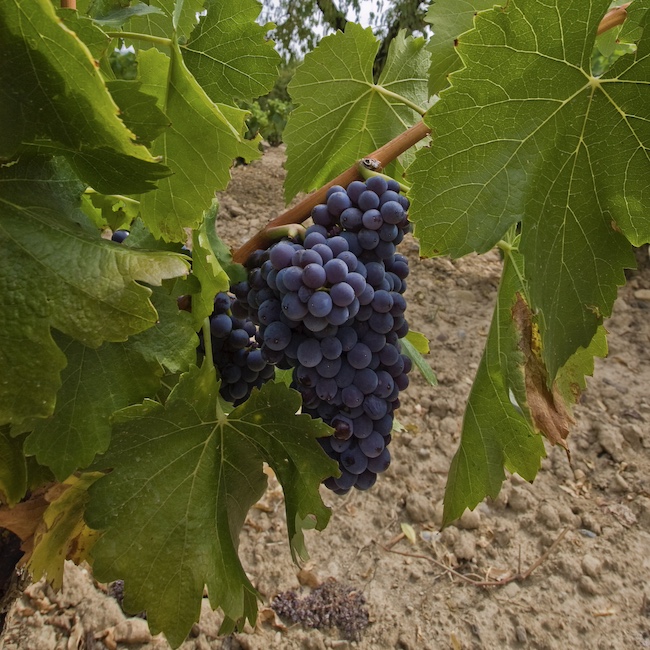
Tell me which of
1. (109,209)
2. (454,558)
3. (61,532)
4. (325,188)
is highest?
(325,188)

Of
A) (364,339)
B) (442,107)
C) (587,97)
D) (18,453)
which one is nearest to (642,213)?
(587,97)

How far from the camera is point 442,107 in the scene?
616mm

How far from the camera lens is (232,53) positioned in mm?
816

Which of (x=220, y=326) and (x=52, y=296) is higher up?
(x=52, y=296)

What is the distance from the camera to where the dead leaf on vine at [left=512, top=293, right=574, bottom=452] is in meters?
0.76

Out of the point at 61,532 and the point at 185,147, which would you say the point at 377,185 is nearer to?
the point at 185,147

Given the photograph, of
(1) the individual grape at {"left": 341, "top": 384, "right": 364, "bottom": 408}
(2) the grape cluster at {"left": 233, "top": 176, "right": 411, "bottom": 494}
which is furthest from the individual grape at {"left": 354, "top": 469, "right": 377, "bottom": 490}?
(1) the individual grape at {"left": 341, "top": 384, "right": 364, "bottom": 408}

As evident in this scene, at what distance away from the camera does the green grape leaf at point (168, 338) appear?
0.69 metres

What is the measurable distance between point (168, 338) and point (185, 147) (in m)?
0.22

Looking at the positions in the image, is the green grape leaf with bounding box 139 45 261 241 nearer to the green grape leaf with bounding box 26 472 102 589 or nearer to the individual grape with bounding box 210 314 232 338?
the individual grape with bounding box 210 314 232 338

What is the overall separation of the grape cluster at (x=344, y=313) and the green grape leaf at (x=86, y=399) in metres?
0.15

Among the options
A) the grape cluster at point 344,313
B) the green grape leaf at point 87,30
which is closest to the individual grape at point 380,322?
the grape cluster at point 344,313

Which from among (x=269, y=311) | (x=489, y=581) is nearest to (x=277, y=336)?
(x=269, y=311)

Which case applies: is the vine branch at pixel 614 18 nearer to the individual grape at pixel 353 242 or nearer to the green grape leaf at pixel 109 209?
the individual grape at pixel 353 242
